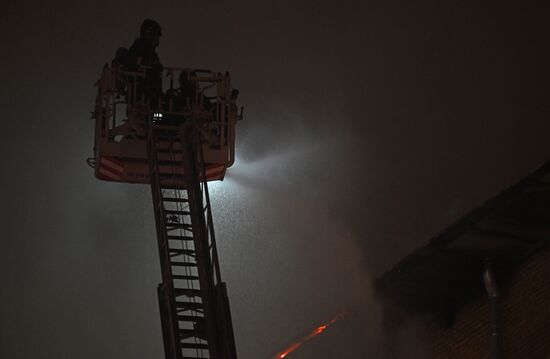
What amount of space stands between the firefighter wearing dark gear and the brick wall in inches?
167

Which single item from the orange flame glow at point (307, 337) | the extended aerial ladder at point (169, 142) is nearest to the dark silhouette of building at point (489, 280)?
the orange flame glow at point (307, 337)

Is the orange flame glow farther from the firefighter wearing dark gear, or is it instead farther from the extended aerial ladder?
the firefighter wearing dark gear

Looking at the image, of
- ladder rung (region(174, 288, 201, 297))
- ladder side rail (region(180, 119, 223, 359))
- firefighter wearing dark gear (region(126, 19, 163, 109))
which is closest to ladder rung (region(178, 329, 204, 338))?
ladder side rail (region(180, 119, 223, 359))

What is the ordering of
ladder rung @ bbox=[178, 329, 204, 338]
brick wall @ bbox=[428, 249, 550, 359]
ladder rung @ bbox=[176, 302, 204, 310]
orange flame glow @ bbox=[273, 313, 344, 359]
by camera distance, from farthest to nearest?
1. orange flame glow @ bbox=[273, 313, 344, 359]
2. brick wall @ bbox=[428, 249, 550, 359]
3. ladder rung @ bbox=[176, 302, 204, 310]
4. ladder rung @ bbox=[178, 329, 204, 338]

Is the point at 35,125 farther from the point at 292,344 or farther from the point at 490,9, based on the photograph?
the point at 490,9

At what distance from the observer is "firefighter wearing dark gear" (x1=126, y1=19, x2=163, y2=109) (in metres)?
9.77

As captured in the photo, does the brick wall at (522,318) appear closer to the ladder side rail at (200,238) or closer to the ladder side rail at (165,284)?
the ladder side rail at (200,238)

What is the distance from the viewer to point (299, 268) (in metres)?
12.1

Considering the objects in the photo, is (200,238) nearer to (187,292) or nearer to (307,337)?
(187,292)

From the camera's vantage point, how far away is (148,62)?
9.93 m

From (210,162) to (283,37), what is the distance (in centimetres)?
318

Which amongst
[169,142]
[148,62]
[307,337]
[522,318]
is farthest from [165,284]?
[307,337]

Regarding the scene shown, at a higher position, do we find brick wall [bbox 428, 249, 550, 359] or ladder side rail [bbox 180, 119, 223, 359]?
ladder side rail [bbox 180, 119, 223, 359]

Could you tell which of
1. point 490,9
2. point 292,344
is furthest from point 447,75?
point 292,344
